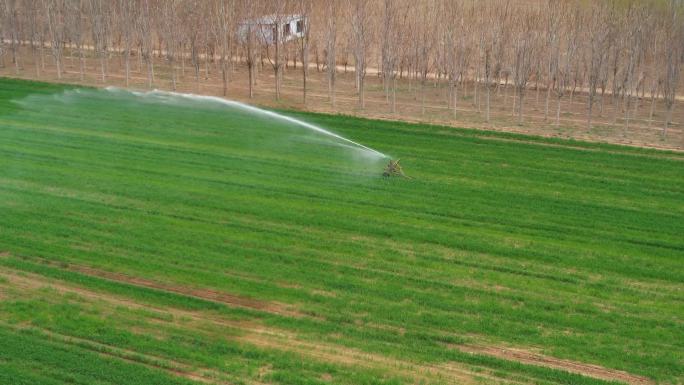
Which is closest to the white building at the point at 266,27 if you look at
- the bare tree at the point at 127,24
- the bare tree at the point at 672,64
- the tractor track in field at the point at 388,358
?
the bare tree at the point at 127,24

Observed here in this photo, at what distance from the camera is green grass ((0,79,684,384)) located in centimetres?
2012

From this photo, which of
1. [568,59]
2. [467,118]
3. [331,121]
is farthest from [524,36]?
[331,121]

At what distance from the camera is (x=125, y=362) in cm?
1892

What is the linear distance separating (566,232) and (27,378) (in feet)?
54.2

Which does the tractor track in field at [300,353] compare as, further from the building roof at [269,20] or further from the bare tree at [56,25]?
the bare tree at [56,25]

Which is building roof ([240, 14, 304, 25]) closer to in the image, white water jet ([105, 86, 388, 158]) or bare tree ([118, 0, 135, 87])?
white water jet ([105, 86, 388, 158])

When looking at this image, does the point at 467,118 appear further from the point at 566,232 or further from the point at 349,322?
Result: the point at 349,322

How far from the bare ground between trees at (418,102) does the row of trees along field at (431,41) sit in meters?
0.54

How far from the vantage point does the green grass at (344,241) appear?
20.1 meters

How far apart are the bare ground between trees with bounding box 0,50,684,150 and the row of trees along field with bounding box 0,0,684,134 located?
544 millimetres

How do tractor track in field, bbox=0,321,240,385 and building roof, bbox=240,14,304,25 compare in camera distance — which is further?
building roof, bbox=240,14,304,25

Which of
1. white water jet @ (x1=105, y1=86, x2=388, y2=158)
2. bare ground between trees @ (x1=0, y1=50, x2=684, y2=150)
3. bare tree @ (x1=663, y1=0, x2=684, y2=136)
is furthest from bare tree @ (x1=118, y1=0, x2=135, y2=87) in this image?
bare tree @ (x1=663, y1=0, x2=684, y2=136)

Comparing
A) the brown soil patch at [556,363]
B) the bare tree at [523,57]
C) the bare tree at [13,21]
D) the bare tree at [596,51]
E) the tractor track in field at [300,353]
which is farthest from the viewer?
the bare tree at [13,21]

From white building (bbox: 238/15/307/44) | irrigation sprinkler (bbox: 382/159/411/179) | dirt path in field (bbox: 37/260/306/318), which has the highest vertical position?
white building (bbox: 238/15/307/44)
